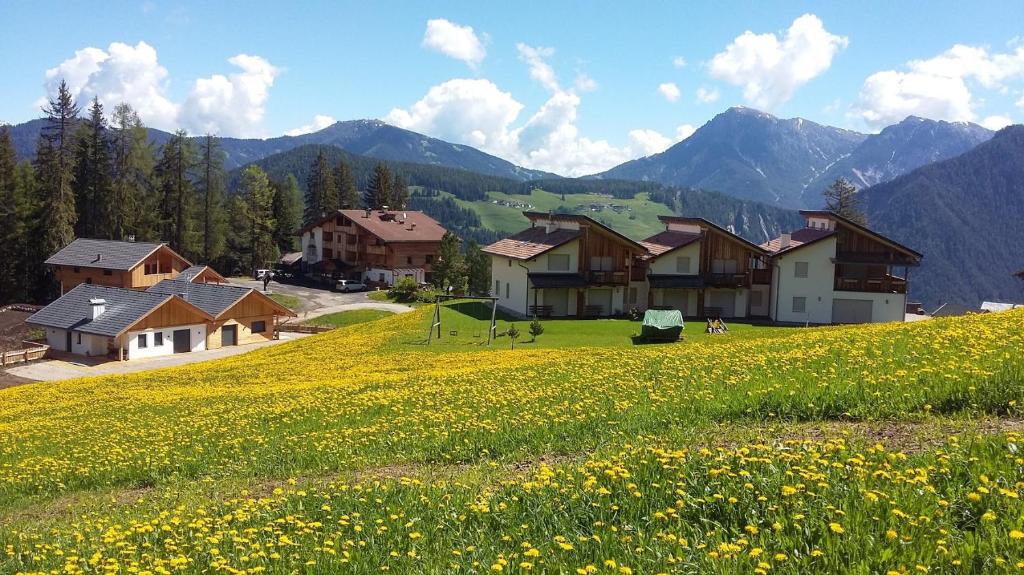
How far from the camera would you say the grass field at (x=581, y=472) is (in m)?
7.51

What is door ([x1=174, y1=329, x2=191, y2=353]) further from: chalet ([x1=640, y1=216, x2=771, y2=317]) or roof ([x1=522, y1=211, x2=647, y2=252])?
chalet ([x1=640, y1=216, x2=771, y2=317])

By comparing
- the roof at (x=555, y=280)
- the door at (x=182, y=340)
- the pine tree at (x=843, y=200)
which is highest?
the pine tree at (x=843, y=200)

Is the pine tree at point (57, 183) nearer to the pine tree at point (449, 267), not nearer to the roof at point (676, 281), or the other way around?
the pine tree at point (449, 267)

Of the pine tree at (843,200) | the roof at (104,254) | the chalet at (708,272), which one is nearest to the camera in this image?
the chalet at (708,272)

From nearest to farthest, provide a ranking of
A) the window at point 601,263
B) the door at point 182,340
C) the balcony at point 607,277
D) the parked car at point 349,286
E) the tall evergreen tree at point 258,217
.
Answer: the balcony at point 607,277
the door at point 182,340
the window at point 601,263
the parked car at point 349,286
the tall evergreen tree at point 258,217

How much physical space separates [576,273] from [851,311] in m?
23.0

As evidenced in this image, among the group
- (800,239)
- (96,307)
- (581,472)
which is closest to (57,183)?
(96,307)

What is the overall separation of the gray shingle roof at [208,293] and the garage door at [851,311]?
49.4 meters

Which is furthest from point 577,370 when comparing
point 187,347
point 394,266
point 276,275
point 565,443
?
point 276,275

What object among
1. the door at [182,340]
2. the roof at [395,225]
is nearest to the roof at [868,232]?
the door at [182,340]

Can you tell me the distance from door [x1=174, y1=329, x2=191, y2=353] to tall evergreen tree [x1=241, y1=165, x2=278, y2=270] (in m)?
54.5

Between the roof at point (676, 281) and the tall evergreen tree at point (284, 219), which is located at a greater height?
the tall evergreen tree at point (284, 219)

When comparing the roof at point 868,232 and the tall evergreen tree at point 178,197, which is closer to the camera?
the roof at point 868,232

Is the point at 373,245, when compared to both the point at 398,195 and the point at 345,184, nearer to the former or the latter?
the point at 345,184
